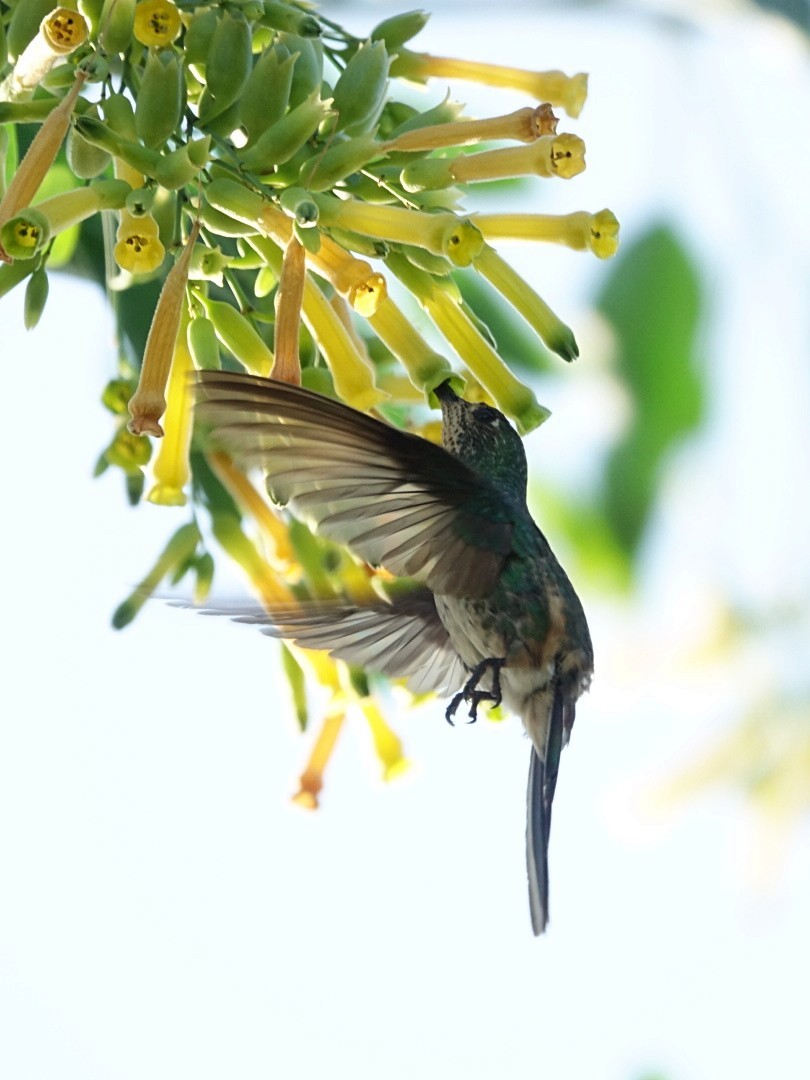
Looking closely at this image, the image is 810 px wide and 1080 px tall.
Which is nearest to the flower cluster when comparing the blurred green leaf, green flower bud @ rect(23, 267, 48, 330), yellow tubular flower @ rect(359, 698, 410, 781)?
green flower bud @ rect(23, 267, 48, 330)

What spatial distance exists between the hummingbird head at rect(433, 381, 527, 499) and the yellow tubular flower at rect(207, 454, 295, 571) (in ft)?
1.50

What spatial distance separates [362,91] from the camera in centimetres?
273

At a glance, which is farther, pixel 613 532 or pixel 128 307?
pixel 613 532

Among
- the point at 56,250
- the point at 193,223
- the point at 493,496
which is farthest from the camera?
the point at 56,250

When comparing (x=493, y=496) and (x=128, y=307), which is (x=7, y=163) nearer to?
(x=128, y=307)

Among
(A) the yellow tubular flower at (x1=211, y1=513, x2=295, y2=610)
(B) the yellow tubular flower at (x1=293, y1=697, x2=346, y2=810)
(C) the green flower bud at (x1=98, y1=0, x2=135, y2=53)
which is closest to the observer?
(C) the green flower bud at (x1=98, y1=0, x2=135, y2=53)

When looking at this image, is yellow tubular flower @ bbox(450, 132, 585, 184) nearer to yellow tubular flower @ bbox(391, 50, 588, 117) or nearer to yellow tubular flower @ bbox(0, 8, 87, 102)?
yellow tubular flower @ bbox(391, 50, 588, 117)

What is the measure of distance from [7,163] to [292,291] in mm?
643

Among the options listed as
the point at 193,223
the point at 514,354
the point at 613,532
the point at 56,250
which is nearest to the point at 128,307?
the point at 56,250

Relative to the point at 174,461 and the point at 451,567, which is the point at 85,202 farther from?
the point at 451,567

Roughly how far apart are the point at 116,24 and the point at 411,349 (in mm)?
751

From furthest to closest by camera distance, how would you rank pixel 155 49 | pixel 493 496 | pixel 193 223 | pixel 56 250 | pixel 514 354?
pixel 514 354
pixel 56 250
pixel 493 496
pixel 193 223
pixel 155 49

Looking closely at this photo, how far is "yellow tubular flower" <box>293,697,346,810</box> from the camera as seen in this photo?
3.39 metres

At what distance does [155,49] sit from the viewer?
8.21ft
